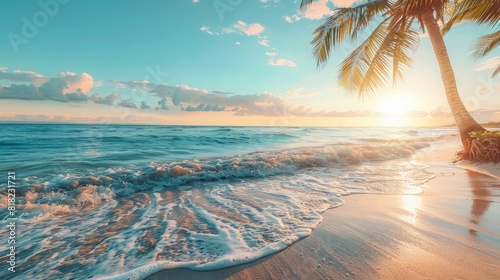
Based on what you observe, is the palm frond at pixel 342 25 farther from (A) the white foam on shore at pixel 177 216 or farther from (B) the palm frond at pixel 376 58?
(A) the white foam on shore at pixel 177 216

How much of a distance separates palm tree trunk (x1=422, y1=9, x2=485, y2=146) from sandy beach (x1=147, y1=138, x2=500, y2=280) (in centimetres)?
505

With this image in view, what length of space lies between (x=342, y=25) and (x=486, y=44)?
8.64 m

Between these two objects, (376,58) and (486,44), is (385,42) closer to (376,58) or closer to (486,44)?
(376,58)

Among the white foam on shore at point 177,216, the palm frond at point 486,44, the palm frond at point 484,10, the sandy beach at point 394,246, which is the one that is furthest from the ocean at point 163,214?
the palm frond at point 486,44

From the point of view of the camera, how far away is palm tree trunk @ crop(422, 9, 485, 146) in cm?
753

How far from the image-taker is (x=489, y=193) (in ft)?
14.6

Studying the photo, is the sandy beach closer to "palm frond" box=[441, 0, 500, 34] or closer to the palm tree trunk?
the palm tree trunk

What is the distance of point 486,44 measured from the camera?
1116 cm

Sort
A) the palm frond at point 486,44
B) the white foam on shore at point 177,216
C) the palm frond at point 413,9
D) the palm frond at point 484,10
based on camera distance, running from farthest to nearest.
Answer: the palm frond at point 486,44
the palm frond at point 413,9
the palm frond at point 484,10
the white foam on shore at point 177,216

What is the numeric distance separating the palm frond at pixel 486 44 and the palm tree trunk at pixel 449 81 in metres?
5.54

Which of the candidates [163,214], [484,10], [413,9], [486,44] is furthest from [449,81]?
[163,214]

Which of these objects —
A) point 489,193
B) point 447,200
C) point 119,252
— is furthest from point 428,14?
point 119,252

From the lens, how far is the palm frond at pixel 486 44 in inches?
411

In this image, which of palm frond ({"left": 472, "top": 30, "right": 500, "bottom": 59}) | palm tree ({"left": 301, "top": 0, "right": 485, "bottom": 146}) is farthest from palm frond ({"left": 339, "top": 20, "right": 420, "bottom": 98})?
palm frond ({"left": 472, "top": 30, "right": 500, "bottom": 59})
